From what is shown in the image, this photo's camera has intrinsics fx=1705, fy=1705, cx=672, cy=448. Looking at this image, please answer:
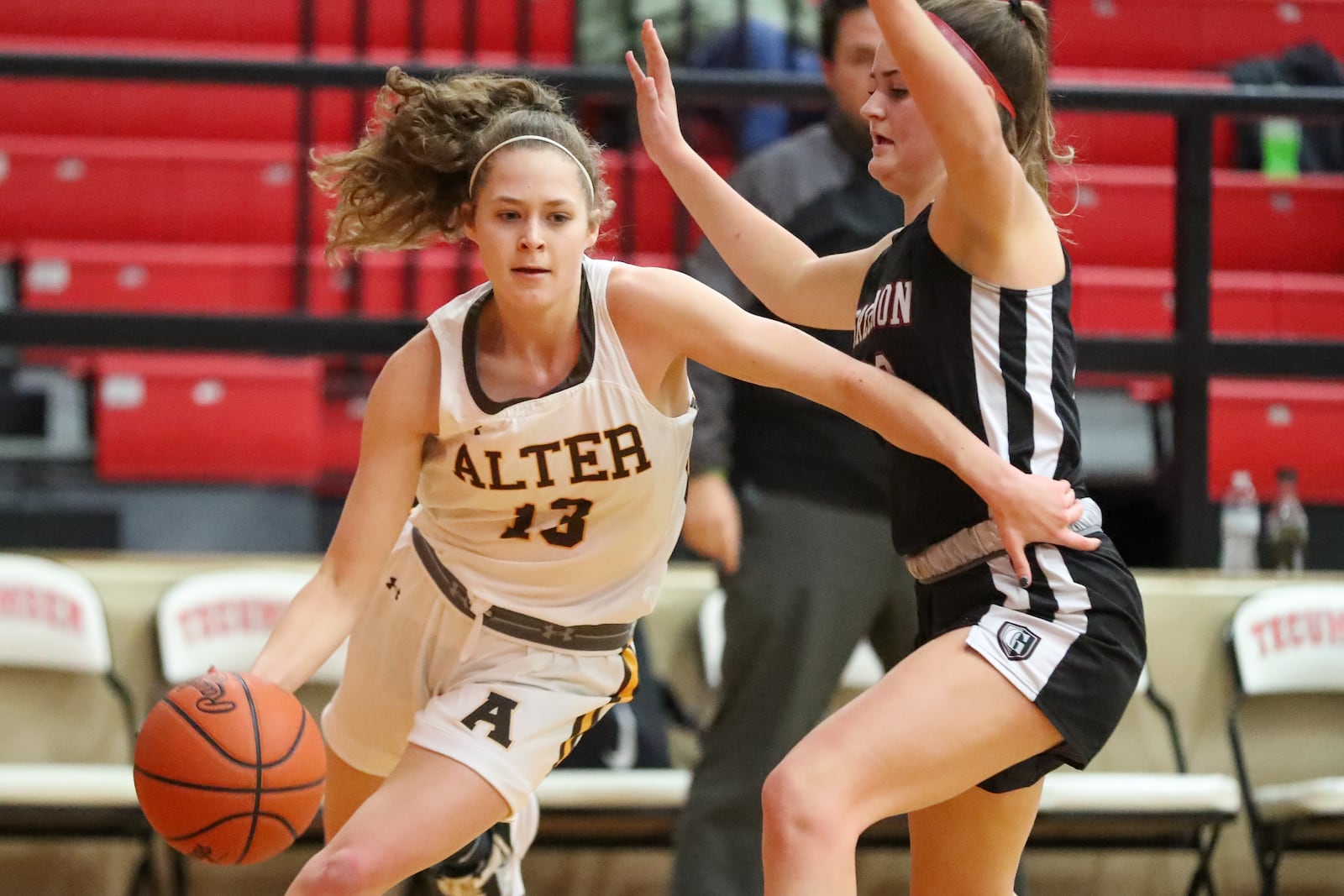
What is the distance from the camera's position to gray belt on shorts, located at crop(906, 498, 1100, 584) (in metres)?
2.61

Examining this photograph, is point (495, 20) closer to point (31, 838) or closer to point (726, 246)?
point (31, 838)

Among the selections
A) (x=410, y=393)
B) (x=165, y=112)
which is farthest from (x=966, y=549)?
(x=165, y=112)

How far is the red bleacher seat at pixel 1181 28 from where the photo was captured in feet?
26.4

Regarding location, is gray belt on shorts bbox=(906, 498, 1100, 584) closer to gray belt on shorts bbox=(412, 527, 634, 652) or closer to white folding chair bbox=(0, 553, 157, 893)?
gray belt on shorts bbox=(412, 527, 634, 652)

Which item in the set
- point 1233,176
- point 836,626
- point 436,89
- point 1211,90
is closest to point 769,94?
point 1211,90

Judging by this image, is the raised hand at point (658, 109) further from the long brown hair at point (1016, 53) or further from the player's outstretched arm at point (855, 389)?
the long brown hair at point (1016, 53)

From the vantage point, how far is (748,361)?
2.82 metres

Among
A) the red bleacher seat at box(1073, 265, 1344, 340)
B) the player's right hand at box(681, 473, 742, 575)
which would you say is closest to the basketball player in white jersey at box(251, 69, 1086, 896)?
the player's right hand at box(681, 473, 742, 575)

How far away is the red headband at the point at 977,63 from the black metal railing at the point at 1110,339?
2414mm

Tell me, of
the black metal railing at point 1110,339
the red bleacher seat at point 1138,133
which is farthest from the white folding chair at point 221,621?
the red bleacher seat at point 1138,133

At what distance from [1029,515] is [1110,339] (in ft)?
9.00

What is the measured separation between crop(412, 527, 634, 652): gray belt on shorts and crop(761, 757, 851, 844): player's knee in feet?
2.36

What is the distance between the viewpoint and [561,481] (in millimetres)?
2916

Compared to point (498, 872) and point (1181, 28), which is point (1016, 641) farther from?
point (1181, 28)
